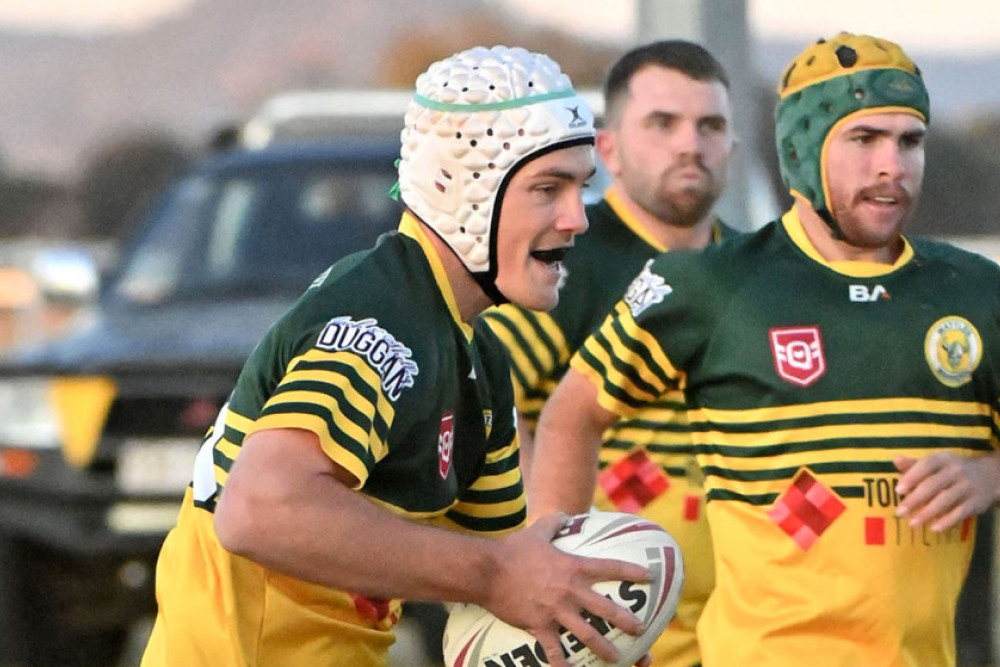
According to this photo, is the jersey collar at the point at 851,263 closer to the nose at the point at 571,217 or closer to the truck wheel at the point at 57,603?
the nose at the point at 571,217

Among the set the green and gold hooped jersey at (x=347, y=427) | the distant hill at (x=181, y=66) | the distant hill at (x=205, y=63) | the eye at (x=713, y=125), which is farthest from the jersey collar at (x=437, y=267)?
the distant hill at (x=181, y=66)

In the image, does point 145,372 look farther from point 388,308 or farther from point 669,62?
point 388,308

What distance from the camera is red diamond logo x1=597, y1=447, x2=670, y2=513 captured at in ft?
20.6

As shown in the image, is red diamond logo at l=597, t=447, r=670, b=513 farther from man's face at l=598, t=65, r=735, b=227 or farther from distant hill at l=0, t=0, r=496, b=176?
distant hill at l=0, t=0, r=496, b=176

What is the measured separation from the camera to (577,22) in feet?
162

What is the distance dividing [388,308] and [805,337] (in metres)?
1.36

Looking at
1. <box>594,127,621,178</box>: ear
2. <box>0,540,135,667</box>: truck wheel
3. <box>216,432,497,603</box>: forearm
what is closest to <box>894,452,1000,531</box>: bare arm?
<box>216,432,497,603</box>: forearm

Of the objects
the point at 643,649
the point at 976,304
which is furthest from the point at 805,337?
the point at 643,649

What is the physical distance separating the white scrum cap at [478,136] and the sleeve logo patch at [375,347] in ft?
1.28

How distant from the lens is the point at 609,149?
6.97 m

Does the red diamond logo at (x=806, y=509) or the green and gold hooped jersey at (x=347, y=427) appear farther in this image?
the red diamond logo at (x=806, y=509)

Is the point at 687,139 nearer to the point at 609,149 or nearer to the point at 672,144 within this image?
the point at 672,144

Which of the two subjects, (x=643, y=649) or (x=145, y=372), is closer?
(x=643, y=649)

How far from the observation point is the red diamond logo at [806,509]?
525 cm
